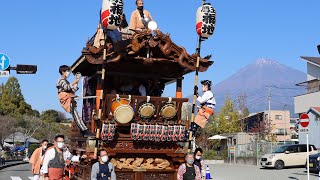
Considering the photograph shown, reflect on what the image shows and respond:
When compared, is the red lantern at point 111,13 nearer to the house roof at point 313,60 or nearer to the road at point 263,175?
the road at point 263,175

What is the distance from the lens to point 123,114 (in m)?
8.38

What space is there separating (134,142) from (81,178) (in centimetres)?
149

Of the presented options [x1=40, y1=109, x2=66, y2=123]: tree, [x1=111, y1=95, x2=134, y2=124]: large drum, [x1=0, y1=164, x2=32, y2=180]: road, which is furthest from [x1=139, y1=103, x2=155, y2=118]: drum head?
[x1=40, y1=109, x2=66, y2=123]: tree

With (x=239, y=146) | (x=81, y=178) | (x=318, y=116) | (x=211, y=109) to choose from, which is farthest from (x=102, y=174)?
(x=239, y=146)

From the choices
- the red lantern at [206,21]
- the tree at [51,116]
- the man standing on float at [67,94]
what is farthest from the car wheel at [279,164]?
the tree at [51,116]

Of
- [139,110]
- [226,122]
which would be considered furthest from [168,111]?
[226,122]

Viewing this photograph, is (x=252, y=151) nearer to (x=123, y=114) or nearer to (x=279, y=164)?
(x=279, y=164)

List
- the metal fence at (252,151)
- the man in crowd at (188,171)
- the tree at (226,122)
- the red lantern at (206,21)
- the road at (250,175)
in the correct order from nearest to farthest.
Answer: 1. the man in crowd at (188,171)
2. the red lantern at (206,21)
3. the road at (250,175)
4. the metal fence at (252,151)
5. the tree at (226,122)

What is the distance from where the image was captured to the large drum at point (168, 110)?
8.77 metres

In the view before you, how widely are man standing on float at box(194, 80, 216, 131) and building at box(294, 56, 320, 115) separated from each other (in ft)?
87.4

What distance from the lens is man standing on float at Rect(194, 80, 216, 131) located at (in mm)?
8688

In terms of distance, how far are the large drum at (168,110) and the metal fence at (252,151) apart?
21.6 meters

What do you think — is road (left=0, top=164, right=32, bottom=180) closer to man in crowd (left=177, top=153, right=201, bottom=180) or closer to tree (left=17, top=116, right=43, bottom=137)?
man in crowd (left=177, top=153, right=201, bottom=180)

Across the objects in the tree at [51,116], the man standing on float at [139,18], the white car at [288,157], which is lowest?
the white car at [288,157]
